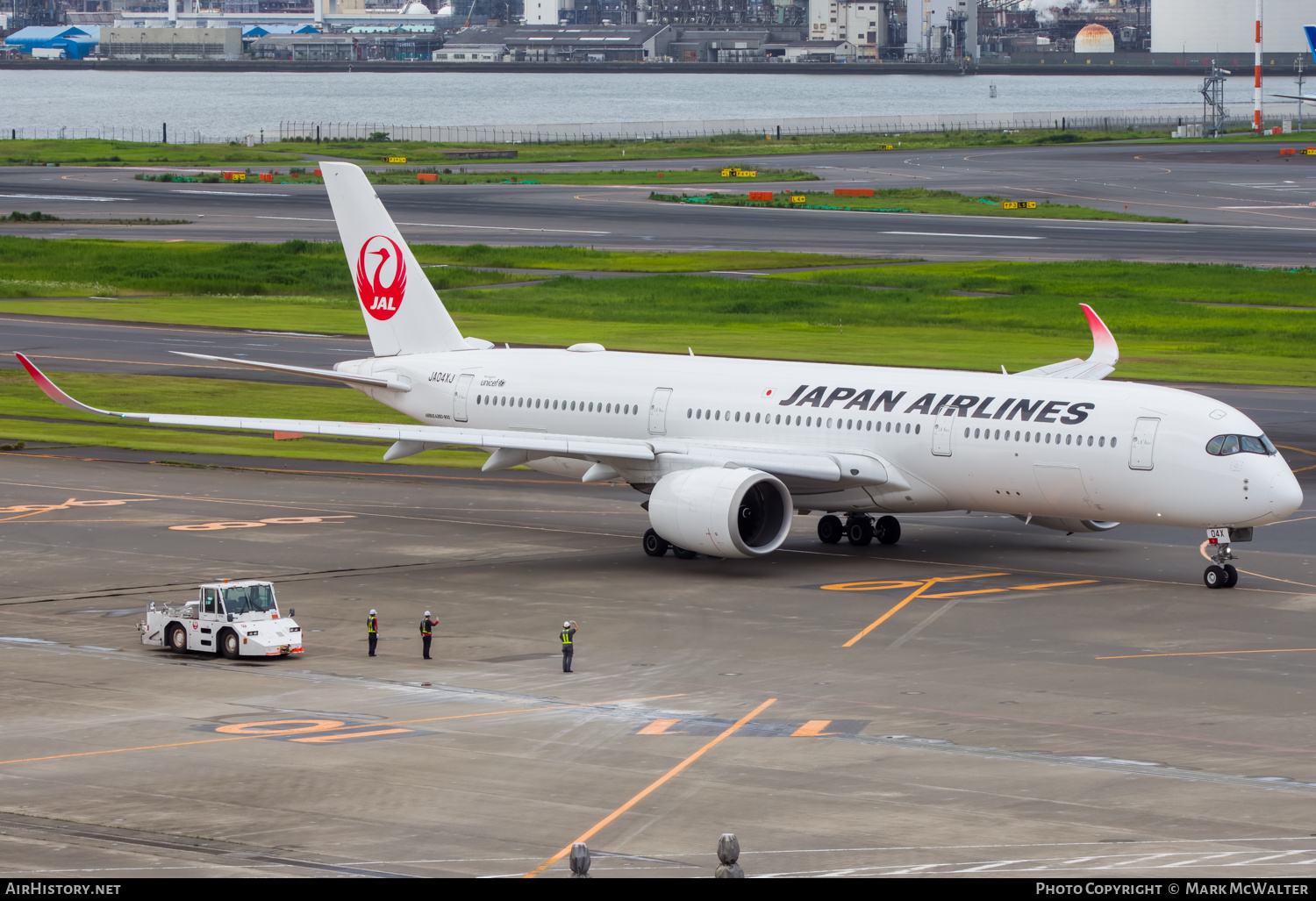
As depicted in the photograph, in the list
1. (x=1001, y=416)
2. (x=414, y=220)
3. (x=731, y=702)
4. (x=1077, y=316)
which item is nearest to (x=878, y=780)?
(x=731, y=702)

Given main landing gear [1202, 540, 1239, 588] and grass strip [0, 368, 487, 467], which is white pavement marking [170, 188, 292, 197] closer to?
grass strip [0, 368, 487, 467]

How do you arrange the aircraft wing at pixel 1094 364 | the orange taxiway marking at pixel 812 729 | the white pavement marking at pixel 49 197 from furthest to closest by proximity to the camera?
the white pavement marking at pixel 49 197, the aircraft wing at pixel 1094 364, the orange taxiway marking at pixel 812 729

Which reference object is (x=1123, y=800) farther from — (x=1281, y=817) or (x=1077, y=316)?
(x=1077, y=316)

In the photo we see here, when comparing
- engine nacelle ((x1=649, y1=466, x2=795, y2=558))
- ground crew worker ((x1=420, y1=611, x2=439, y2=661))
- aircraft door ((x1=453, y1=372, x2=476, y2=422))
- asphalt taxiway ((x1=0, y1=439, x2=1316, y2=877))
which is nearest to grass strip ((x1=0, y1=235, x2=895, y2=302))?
aircraft door ((x1=453, y1=372, x2=476, y2=422))

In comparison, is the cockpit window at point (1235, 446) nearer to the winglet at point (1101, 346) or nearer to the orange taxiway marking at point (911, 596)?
the orange taxiway marking at point (911, 596)

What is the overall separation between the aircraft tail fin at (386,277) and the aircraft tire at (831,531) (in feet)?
43.0

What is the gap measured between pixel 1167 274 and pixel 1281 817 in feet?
283

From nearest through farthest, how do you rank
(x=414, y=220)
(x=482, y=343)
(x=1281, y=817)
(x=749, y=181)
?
(x=1281, y=817) < (x=482, y=343) < (x=414, y=220) < (x=749, y=181)

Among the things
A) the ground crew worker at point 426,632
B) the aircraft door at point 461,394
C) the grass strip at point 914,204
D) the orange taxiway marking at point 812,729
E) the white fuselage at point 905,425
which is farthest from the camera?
the grass strip at point 914,204

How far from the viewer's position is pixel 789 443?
47.0 m

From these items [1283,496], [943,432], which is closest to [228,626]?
[943,432]

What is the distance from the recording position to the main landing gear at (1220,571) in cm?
4278

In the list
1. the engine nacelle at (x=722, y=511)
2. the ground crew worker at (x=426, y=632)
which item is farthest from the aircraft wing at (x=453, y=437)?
the ground crew worker at (x=426, y=632)

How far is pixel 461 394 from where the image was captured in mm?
52656
